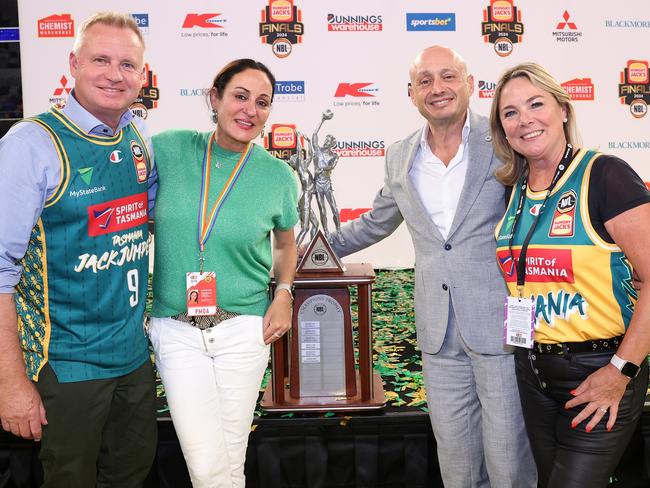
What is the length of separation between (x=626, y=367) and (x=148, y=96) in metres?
4.86

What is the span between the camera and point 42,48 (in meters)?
5.22

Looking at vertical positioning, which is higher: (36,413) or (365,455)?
(36,413)

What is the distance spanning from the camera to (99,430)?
143 centimetres

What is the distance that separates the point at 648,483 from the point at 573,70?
417 centimetres

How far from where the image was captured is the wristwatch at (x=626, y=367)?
4.16 ft

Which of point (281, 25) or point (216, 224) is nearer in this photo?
point (216, 224)

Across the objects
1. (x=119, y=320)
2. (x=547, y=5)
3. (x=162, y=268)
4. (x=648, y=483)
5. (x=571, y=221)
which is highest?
(x=547, y=5)

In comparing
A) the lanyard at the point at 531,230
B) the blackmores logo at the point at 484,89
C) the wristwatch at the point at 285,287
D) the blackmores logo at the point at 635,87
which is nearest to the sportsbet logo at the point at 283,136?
the blackmores logo at the point at 484,89

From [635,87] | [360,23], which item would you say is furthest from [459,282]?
[635,87]

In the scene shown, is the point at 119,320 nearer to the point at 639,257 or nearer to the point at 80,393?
the point at 80,393

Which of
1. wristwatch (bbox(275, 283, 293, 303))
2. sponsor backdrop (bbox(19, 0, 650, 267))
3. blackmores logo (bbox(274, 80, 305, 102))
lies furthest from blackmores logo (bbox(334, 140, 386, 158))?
wristwatch (bbox(275, 283, 293, 303))

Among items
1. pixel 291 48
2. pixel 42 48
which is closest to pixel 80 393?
pixel 291 48

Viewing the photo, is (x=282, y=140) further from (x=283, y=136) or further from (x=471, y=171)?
(x=471, y=171)

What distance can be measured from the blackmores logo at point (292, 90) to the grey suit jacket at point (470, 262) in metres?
3.73
